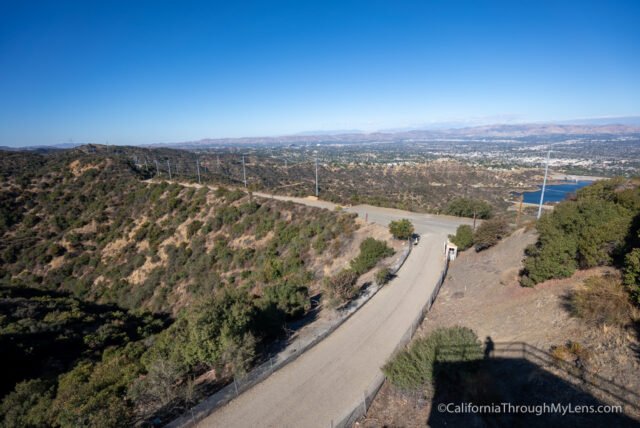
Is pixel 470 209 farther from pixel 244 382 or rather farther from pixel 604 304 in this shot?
pixel 244 382

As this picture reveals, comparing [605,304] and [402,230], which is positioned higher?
[605,304]

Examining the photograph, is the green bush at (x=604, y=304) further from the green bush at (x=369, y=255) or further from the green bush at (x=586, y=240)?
the green bush at (x=369, y=255)

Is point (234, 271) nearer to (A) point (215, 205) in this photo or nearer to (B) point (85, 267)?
(A) point (215, 205)

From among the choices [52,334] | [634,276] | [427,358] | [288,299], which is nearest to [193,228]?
[52,334]

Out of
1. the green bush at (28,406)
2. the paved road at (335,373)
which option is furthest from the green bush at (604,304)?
the green bush at (28,406)

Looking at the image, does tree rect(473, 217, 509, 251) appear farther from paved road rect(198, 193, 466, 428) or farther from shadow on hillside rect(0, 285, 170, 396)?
shadow on hillside rect(0, 285, 170, 396)

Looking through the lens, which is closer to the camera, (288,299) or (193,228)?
(288,299)

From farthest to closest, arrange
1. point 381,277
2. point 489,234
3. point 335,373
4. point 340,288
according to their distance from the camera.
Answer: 1. point 489,234
2. point 381,277
3. point 340,288
4. point 335,373

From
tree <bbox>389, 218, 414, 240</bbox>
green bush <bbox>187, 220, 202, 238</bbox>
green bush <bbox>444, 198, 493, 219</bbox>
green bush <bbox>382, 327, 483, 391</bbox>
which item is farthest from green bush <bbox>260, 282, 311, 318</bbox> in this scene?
green bush <bbox>444, 198, 493, 219</bbox>

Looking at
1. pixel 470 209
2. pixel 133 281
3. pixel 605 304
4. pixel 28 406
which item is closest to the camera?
pixel 605 304
